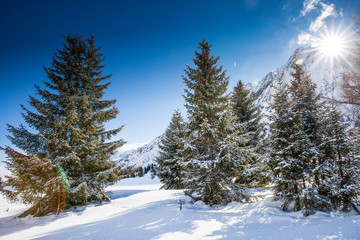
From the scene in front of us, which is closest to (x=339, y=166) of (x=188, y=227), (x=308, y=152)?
(x=308, y=152)

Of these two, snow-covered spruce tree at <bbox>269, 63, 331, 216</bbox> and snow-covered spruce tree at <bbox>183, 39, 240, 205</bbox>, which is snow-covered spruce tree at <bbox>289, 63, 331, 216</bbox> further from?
snow-covered spruce tree at <bbox>183, 39, 240, 205</bbox>

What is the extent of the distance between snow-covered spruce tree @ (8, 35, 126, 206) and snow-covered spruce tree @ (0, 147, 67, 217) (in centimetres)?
64

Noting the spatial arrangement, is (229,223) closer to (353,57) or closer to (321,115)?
(321,115)

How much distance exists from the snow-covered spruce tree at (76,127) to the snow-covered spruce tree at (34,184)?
2.10 feet

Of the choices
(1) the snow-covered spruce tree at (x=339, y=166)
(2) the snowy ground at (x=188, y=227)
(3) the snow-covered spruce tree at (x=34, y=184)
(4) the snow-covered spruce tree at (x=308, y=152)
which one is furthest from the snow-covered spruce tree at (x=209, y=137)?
(3) the snow-covered spruce tree at (x=34, y=184)

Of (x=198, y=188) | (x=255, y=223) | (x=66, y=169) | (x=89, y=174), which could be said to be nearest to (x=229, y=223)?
(x=255, y=223)

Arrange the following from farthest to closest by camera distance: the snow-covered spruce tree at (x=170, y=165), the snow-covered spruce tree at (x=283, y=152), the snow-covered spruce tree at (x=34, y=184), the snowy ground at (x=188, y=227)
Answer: the snow-covered spruce tree at (x=170, y=165)
the snow-covered spruce tree at (x=283, y=152)
the snow-covered spruce tree at (x=34, y=184)
the snowy ground at (x=188, y=227)

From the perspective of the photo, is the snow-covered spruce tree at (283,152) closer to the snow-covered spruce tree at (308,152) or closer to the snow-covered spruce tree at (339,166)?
the snow-covered spruce tree at (308,152)

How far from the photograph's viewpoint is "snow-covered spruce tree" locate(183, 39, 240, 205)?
31.7 ft

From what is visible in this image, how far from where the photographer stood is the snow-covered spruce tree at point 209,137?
9.65 meters

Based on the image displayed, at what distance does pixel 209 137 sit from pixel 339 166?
7.74m

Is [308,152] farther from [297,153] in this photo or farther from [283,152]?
[283,152]

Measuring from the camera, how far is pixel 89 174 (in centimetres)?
1062

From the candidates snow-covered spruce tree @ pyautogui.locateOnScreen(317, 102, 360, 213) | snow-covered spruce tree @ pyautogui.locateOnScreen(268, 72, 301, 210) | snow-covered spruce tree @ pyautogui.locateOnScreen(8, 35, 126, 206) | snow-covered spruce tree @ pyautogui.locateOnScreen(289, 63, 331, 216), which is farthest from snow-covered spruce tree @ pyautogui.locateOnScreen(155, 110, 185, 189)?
snow-covered spruce tree @ pyautogui.locateOnScreen(317, 102, 360, 213)
